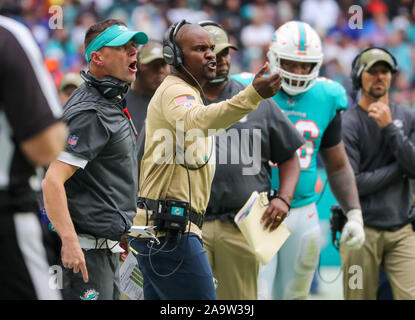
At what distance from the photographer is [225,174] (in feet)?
17.1

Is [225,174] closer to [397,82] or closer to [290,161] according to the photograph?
[290,161]

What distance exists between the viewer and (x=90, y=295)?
408cm

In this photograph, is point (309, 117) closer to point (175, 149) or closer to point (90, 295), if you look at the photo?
point (175, 149)

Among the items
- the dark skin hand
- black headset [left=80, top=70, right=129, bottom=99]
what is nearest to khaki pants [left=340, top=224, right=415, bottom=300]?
the dark skin hand

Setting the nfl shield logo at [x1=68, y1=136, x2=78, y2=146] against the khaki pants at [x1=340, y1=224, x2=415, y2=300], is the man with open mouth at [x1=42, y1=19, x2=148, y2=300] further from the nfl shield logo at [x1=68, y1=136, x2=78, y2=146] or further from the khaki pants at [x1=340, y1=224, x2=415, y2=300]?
the khaki pants at [x1=340, y1=224, x2=415, y2=300]

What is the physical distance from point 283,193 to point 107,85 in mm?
1633

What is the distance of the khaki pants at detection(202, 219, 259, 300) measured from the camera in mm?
5241

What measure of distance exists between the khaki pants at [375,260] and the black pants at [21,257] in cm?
379

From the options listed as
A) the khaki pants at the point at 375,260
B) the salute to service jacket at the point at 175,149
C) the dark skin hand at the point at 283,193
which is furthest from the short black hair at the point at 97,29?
the khaki pants at the point at 375,260

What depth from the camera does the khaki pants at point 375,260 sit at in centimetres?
598

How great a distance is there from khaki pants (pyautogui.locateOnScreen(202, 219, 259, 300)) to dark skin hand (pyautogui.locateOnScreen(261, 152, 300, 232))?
1.30 ft

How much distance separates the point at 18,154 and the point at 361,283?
3.99 metres

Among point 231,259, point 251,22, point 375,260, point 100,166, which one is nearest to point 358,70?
point 375,260
